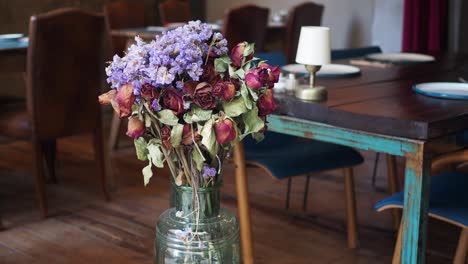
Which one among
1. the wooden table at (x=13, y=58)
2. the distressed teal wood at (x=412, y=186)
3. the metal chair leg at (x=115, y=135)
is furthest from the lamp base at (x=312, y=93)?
the metal chair leg at (x=115, y=135)

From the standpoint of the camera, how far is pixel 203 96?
3.62ft

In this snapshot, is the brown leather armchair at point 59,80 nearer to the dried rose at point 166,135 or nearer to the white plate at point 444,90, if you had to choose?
the white plate at point 444,90

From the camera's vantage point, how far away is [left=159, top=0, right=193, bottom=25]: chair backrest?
5.18 m

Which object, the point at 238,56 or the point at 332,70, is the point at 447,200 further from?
the point at 238,56

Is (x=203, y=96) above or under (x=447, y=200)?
above

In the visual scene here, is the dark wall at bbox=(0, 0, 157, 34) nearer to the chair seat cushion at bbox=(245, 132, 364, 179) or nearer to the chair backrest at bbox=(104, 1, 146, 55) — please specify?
the chair backrest at bbox=(104, 1, 146, 55)

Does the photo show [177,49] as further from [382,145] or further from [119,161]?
[119,161]

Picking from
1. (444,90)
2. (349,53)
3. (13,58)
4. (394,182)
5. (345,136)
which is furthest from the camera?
(349,53)

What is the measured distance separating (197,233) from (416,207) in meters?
0.83

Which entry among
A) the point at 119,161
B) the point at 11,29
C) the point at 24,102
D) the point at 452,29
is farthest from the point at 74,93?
the point at 452,29

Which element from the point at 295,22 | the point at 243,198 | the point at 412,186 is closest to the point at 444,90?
the point at 412,186

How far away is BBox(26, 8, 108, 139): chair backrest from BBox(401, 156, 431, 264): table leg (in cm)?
168

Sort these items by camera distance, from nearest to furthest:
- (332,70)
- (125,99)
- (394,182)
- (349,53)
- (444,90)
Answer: (125,99), (444,90), (332,70), (394,182), (349,53)

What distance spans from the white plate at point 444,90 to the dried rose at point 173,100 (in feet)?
3.87
